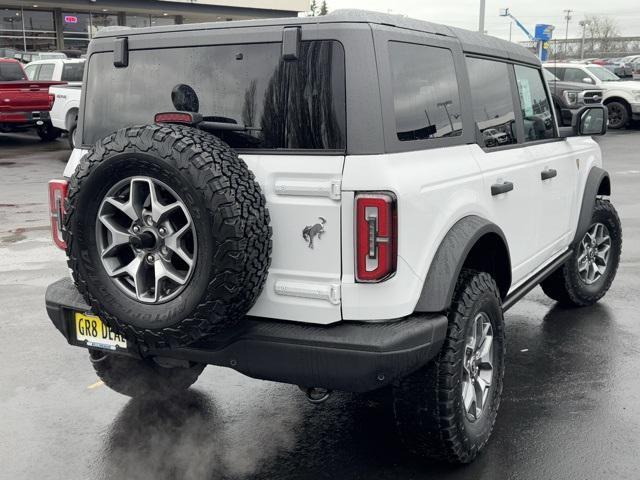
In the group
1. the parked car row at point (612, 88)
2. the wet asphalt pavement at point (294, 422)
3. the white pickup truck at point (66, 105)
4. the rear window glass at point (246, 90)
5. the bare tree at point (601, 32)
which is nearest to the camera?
the rear window glass at point (246, 90)

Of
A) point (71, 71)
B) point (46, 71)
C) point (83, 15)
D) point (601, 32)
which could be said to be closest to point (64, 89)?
point (71, 71)

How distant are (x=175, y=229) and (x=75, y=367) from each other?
225 centimetres

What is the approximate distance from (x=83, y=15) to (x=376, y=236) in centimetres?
3662

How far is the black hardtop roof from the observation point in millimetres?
3064

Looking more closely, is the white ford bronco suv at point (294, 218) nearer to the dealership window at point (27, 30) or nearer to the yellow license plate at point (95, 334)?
the yellow license plate at point (95, 334)

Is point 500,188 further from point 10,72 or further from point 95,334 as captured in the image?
point 10,72

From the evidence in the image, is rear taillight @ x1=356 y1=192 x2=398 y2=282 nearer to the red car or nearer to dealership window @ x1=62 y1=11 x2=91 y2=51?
the red car

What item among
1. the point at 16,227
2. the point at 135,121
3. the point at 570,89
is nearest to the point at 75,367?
the point at 135,121

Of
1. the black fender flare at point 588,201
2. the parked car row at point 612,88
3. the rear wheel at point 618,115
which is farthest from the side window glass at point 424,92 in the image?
the rear wheel at point 618,115

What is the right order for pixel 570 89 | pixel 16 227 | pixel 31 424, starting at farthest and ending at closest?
pixel 570 89 → pixel 16 227 → pixel 31 424

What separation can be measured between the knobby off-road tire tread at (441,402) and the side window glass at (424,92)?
74 cm

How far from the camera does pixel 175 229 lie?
9.69ft

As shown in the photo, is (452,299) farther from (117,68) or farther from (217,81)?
(117,68)

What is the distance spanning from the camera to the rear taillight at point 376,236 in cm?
289
